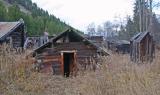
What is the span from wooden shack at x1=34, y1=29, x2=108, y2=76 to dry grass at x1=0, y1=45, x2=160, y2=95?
319 inches

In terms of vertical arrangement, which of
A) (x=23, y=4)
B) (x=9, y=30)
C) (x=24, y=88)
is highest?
(x=23, y=4)

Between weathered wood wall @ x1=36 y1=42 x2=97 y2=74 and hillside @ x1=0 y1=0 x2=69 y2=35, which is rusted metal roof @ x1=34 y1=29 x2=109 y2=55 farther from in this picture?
hillside @ x1=0 y1=0 x2=69 y2=35

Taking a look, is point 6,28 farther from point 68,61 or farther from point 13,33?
point 68,61

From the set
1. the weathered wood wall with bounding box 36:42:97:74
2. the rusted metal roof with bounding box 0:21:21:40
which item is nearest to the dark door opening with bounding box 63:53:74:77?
the weathered wood wall with bounding box 36:42:97:74

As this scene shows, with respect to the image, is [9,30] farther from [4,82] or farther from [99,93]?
[99,93]

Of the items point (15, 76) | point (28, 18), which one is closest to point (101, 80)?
point (15, 76)

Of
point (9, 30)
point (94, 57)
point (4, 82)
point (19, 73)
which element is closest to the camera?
point (4, 82)

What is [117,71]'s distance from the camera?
392 inches

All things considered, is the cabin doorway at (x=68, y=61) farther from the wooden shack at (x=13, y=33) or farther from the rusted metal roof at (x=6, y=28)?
the rusted metal roof at (x=6, y=28)

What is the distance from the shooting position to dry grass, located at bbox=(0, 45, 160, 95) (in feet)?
27.5

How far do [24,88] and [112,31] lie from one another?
9343cm

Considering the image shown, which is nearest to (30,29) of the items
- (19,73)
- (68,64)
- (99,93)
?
(68,64)

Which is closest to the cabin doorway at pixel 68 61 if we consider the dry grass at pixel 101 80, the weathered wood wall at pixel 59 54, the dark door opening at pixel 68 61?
the dark door opening at pixel 68 61

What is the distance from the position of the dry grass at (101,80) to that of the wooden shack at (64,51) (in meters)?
8.11
